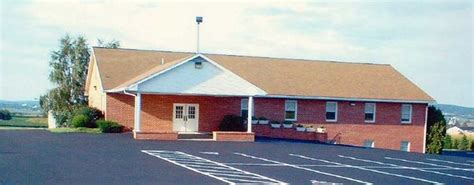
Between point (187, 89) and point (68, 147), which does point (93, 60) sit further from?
point (68, 147)

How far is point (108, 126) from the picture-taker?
3369 cm

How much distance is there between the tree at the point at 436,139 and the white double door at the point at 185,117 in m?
15.1

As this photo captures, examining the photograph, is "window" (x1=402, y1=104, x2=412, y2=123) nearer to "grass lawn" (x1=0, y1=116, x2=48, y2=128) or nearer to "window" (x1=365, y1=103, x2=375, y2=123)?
"window" (x1=365, y1=103, x2=375, y2=123)

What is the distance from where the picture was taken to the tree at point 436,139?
41312 millimetres

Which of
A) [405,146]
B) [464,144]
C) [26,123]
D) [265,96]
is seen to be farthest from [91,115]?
[464,144]

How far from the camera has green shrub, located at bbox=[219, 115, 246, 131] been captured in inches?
1407

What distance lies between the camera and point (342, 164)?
22219mm

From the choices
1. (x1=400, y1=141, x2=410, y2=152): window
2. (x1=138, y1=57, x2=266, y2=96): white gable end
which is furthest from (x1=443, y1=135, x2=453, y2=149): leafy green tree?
(x1=138, y1=57, x2=266, y2=96): white gable end

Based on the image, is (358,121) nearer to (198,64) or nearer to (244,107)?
(244,107)

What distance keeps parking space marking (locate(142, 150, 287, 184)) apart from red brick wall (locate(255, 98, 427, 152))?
46.7ft

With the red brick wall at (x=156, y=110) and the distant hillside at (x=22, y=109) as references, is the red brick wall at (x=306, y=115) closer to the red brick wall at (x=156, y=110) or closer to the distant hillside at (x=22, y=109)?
the red brick wall at (x=156, y=110)

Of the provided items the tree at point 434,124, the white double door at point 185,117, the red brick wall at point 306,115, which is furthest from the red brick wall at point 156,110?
the tree at point 434,124

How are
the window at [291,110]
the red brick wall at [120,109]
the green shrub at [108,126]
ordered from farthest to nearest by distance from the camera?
1. the window at [291,110]
2. the red brick wall at [120,109]
3. the green shrub at [108,126]

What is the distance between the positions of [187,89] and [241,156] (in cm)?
885
